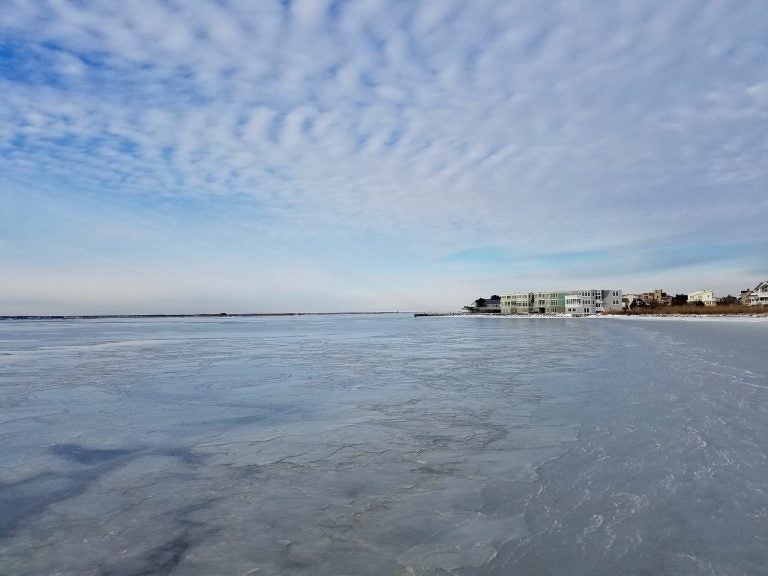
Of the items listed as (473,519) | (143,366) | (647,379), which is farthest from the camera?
(143,366)

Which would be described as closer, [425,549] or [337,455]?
[425,549]

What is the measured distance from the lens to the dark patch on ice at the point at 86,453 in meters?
6.77

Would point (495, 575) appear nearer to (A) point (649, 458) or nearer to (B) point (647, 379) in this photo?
(A) point (649, 458)

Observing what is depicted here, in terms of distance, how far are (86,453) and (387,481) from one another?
453cm

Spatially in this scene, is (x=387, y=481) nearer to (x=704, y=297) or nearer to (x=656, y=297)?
(x=704, y=297)

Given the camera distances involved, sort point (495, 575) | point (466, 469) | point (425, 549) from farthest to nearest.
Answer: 1. point (466, 469)
2. point (425, 549)
3. point (495, 575)

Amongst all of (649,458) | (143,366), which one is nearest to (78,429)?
(649,458)

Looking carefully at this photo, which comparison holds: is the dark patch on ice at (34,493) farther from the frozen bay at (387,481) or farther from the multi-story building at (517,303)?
the multi-story building at (517,303)

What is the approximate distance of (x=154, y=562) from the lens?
3920 mm

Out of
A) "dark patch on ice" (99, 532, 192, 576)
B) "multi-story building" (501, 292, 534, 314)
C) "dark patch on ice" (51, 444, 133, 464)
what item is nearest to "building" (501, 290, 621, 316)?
"multi-story building" (501, 292, 534, 314)

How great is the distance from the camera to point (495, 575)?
3.68 metres

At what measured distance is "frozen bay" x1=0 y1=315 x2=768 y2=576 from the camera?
3996 millimetres

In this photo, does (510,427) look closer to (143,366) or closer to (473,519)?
(473,519)

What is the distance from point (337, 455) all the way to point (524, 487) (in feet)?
8.57
